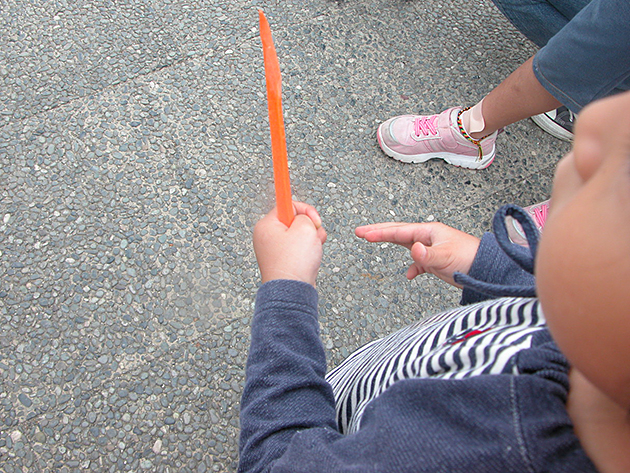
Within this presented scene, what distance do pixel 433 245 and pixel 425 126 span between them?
81cm

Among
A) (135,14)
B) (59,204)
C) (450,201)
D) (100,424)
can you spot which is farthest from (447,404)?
(135,14)

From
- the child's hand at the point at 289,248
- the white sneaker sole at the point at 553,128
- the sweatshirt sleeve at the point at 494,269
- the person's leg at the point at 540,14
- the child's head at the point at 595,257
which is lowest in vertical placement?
the white sneaker sole at the point at 553,128

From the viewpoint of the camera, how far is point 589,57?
117 cm

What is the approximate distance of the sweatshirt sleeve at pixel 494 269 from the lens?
75 cm

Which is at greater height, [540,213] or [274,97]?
[274,97]

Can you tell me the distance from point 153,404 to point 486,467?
3.19 ft

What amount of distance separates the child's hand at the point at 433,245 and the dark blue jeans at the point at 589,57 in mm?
635

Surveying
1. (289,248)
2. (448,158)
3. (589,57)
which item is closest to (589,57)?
(589,57)

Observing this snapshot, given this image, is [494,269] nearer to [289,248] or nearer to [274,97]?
[289,248]

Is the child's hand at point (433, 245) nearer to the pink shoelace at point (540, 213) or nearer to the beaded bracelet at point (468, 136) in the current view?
the pink shoelace at point (540, 213)

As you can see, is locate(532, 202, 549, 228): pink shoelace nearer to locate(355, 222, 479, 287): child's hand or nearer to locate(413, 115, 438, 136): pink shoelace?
locate(413, 115, 438, 136): pink shoelace

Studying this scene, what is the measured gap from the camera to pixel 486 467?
46cm

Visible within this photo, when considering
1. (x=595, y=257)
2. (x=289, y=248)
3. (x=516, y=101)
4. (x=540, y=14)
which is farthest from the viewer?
(x=540, y=14)

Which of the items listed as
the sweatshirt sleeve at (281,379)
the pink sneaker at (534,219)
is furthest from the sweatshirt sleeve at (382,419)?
the pink sneaker at (534,219)
